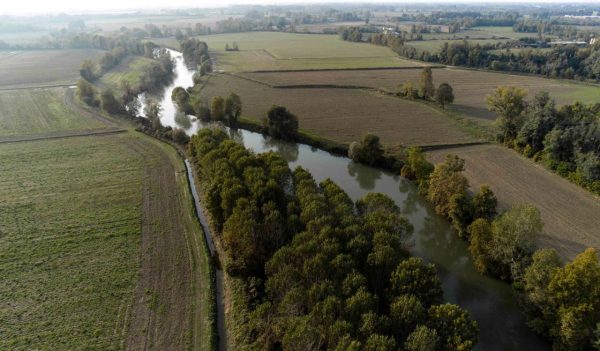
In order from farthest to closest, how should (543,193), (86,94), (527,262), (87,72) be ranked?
(87,72) → (86,94) → (543,193) → (527,262)

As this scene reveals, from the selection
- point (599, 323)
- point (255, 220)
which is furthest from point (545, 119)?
point (255, 220)

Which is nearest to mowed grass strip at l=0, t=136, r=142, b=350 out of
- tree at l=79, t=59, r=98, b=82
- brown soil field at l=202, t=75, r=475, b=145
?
brown soil field at l=202, t=75, r=475, b=145

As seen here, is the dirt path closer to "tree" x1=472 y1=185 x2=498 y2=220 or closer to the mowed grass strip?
the mowed grass strip

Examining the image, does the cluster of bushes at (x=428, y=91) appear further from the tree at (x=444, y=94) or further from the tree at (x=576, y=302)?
the tree at (x=576, y=302)

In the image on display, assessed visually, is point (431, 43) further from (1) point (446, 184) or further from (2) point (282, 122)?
(1) point (446, 184)

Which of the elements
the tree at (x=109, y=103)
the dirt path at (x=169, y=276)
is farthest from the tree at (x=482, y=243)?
the tree at (x=109, y=103)

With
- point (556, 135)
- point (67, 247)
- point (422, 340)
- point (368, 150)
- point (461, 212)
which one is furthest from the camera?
point (368, 150)

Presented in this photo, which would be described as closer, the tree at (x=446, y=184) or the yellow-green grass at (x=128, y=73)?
Result: the tree at (x=446, y=184)

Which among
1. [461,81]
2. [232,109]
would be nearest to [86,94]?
[232,109]
